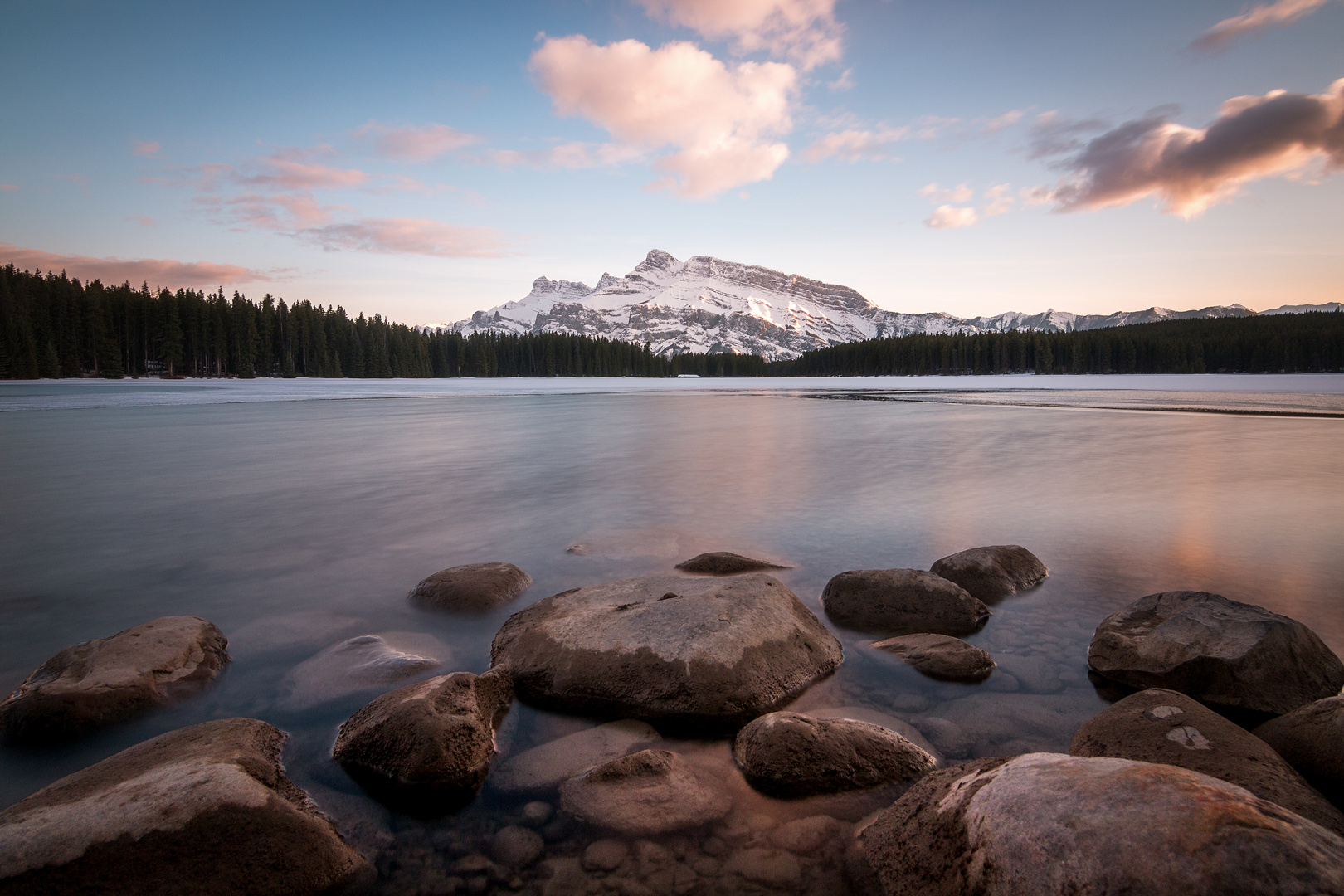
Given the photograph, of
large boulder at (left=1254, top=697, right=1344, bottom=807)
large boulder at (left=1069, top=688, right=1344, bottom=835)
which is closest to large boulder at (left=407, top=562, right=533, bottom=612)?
large boulder at (left=1069, top=688, right=1344, bottom=835)

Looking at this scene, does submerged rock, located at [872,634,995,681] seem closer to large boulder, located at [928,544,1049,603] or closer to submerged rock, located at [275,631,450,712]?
large boulder, located at [928,544,1049,603]

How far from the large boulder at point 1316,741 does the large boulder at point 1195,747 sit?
0.14 m

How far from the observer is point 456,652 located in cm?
418

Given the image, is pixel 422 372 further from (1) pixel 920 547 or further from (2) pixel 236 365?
(1) pixel 920 547

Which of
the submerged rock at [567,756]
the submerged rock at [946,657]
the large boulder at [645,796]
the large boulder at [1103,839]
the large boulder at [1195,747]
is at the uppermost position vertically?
the large boulder at [1103,839]

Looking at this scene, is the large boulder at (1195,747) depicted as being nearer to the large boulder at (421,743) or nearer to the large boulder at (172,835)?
the large boulder at (421,743)

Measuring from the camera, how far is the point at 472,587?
5.13 metres

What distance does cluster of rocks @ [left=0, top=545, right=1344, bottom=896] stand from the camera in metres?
1.84

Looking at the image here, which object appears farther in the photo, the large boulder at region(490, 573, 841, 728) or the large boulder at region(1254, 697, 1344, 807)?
the large boulder at region(490, 573, 841, 728)

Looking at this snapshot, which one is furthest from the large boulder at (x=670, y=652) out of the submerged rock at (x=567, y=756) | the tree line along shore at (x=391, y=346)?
the tree line along shore at (x=391, y=346)

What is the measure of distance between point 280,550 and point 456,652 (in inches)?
142

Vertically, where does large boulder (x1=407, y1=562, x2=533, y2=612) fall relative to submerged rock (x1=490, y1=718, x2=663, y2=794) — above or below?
above

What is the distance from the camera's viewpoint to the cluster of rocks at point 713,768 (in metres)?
1.84

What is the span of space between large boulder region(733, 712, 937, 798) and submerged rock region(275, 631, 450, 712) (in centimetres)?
217
